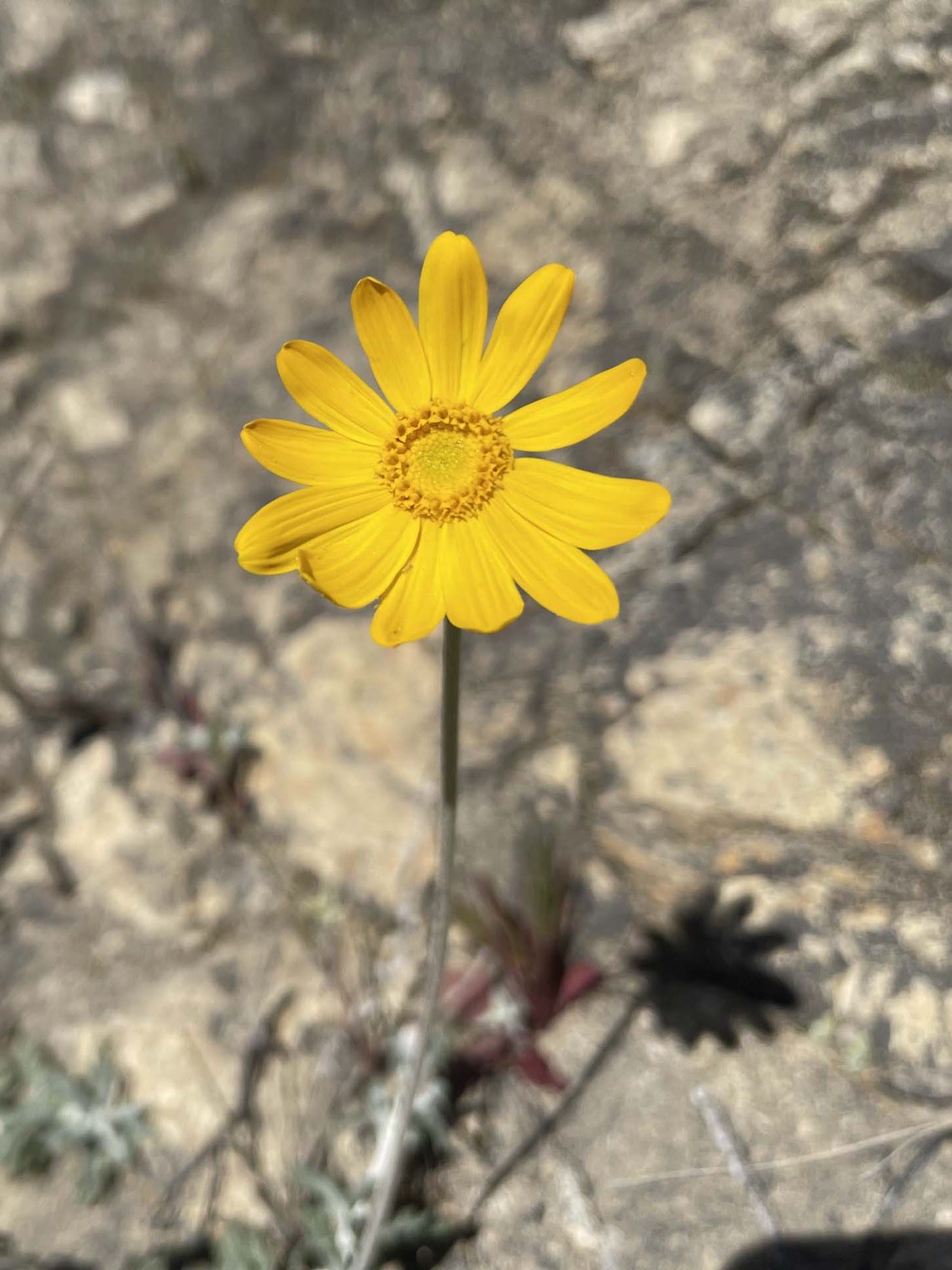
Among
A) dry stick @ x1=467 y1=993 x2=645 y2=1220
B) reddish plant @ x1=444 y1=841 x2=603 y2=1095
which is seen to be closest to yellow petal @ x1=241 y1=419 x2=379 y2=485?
reddish plant @ x1=444 y1=841 x2=603 y2=1095

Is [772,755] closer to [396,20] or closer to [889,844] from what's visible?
[889,844]

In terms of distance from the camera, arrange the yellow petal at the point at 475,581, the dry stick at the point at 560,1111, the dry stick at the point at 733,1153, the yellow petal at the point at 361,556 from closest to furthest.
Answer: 1. the yellow petal at the point at 475,581
2. the yellow petal at the point at 361,556
3. the dry stick at the point at 733,1153
4. the dry stick at the point at 560,1111

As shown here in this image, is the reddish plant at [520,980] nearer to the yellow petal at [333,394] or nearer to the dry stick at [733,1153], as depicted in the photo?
the dry stick at [733,1153]

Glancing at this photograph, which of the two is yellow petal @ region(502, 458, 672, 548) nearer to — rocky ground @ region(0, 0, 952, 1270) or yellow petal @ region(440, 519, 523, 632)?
yellow petal @ region(440, 519, 523, 632)

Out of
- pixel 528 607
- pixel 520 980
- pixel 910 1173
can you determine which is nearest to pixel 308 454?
pixel 528 607

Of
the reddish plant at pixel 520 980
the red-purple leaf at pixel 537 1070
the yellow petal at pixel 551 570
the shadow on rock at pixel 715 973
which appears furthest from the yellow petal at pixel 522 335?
the red-purple leaf at pixel 537 1070

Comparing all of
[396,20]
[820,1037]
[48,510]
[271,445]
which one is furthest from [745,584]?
[48,510]
